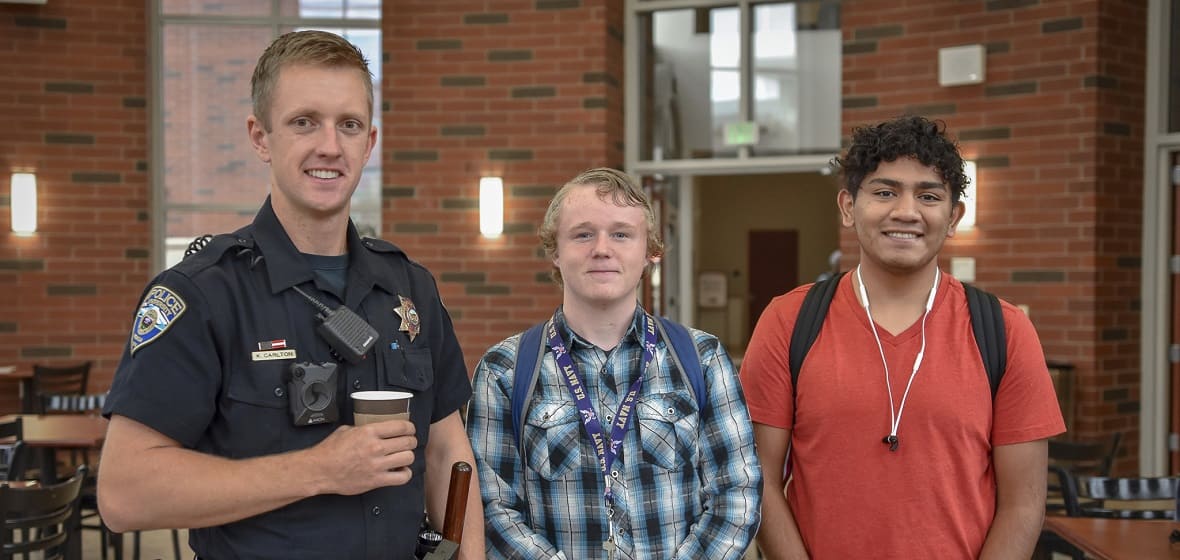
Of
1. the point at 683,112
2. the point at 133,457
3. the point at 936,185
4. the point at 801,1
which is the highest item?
the point at 801,1

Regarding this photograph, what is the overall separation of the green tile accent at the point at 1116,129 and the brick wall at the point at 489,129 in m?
2.91

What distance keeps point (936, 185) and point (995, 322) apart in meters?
0.29

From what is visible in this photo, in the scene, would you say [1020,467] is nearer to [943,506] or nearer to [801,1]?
[943,506]

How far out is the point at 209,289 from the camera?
1.46 meters

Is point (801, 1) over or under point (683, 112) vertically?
over

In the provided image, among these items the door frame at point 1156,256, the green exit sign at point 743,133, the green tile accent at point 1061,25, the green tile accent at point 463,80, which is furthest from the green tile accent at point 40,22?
the door frame at point 1156,256

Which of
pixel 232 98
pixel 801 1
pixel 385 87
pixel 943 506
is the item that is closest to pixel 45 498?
pixel 943 506

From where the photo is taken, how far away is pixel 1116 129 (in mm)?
5684

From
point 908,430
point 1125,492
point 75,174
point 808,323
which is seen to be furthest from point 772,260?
point 908,430

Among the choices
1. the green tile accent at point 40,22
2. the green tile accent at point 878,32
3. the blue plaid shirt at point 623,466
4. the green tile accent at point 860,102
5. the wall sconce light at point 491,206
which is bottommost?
the blue plaid shirt at point 623,466

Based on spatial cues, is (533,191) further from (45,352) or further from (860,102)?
(45,352)

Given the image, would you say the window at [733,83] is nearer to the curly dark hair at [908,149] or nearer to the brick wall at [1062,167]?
the brick wall at [1062,167]

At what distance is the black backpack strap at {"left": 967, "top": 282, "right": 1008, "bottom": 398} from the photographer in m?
1.95

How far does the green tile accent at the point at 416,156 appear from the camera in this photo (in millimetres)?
6594
